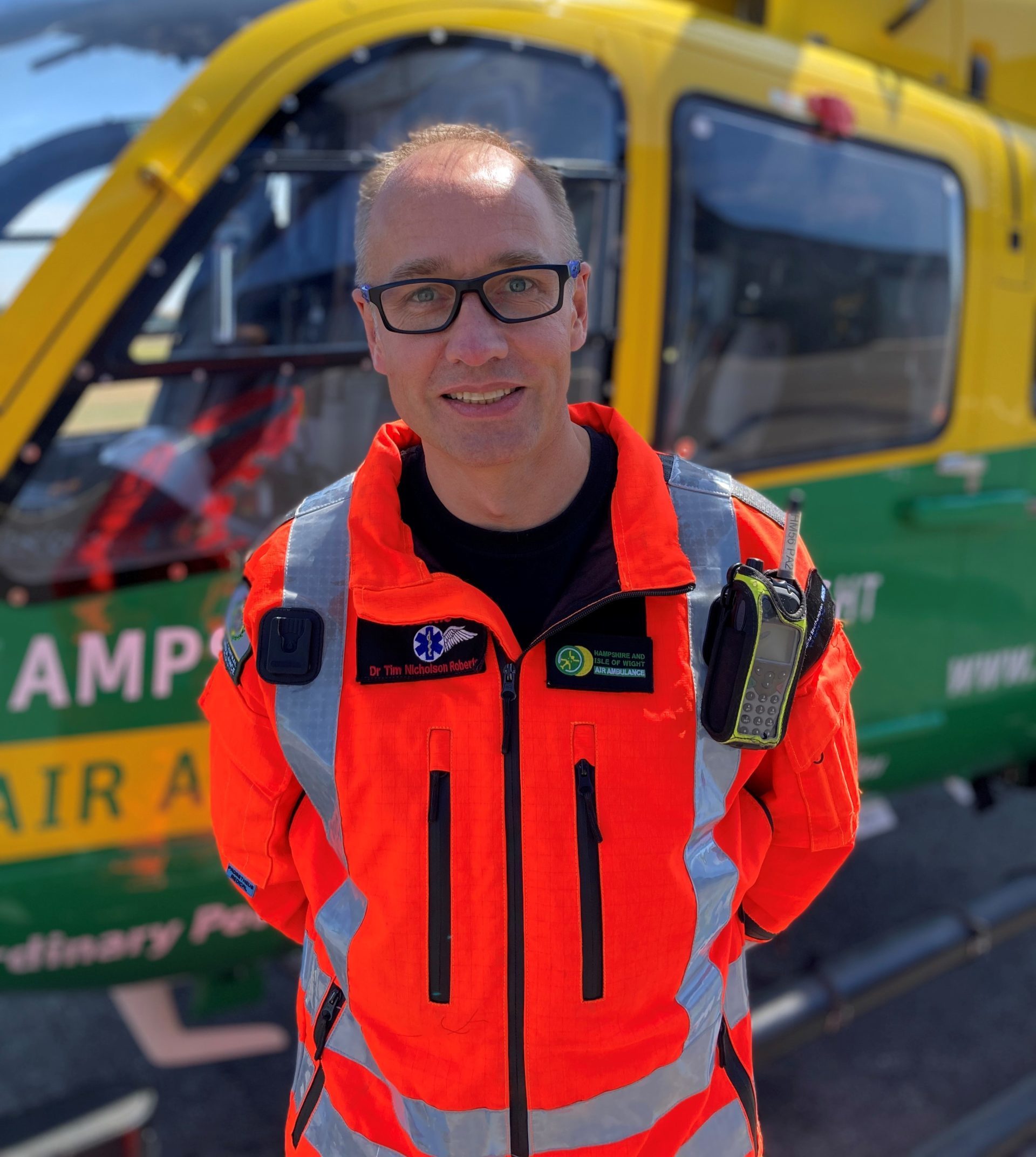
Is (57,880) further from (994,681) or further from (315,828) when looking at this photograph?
(994,681)

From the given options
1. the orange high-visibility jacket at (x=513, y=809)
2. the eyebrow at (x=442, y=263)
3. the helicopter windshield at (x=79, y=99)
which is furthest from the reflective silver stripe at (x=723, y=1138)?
the helicopter windshield at (x=79, y=99)

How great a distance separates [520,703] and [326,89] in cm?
144

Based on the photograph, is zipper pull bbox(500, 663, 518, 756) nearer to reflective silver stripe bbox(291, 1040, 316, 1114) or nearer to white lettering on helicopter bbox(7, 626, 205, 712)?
reflective silver stripe bbox(291, 1040, 316, 1114)

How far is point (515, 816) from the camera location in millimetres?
1243

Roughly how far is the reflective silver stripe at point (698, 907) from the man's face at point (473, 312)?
9.4 inches

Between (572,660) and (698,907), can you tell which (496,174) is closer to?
(572,660)

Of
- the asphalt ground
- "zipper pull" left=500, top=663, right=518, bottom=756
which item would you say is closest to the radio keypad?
"zipper pull" left=500, top=663, right=518, bottom=756

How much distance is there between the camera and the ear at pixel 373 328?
127 cm

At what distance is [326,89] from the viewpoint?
2174mm

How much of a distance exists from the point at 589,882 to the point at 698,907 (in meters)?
0.14

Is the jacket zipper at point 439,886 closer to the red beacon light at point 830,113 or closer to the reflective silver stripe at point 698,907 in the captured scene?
the reflective silver stripe at point 698,907

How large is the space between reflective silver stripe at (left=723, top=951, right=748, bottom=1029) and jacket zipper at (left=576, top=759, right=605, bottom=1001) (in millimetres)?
244

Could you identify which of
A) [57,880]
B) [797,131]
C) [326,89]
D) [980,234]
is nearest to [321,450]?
[326,89]

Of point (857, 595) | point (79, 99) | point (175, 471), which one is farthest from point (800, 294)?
point (79, 99)
